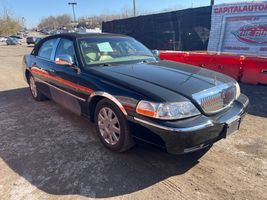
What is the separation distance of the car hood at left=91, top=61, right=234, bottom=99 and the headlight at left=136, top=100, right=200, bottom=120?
0.44 ft

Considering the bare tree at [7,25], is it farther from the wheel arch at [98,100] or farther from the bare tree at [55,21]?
the wheel arch at [98,100]

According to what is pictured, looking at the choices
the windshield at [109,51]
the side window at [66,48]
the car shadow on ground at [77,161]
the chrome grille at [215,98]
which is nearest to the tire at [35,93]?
the car shadow on ground at [77,161]

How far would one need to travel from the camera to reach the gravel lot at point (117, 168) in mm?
2510

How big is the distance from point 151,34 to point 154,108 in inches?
448

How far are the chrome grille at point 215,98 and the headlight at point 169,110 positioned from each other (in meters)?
0.15

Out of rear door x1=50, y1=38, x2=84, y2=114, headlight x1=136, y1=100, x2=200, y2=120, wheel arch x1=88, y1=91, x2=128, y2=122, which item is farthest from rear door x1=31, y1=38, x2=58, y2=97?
headlight x1=136, y1=100, x2=200, y2=120

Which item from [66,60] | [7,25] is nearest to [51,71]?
[66,60]

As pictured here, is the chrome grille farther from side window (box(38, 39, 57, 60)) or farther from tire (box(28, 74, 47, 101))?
tire (box(28, 74, 47, 101))

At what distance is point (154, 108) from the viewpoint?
253 centimetres

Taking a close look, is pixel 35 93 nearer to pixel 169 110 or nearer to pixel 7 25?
pixel 169 110

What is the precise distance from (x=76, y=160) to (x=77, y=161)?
0.03m

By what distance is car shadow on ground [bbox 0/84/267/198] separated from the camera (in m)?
2.63

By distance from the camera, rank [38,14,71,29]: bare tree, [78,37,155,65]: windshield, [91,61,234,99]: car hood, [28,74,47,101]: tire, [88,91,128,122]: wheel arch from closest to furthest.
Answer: [91,61,234,99]: car hood
[88,91,128,122]: wheel arch
[78,37,155,65]: windshield
[28,74,47,101]: tire
[38,14,71,29]: bare tree

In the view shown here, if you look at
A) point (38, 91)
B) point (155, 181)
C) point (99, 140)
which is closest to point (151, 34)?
point (38, 91)
